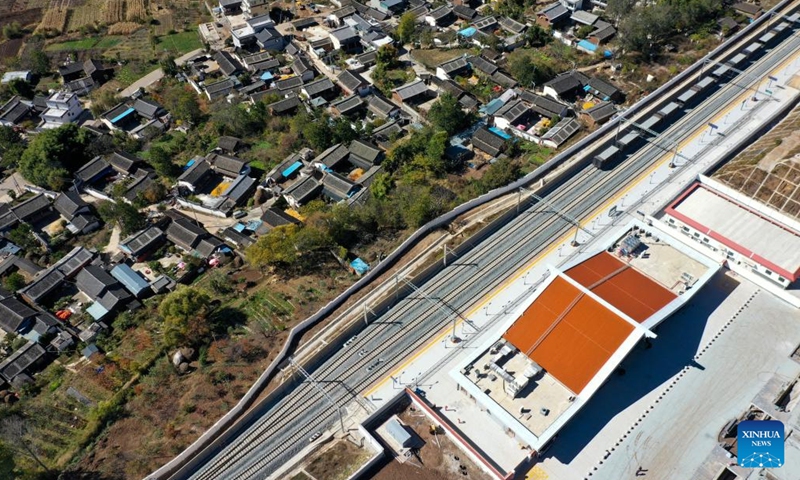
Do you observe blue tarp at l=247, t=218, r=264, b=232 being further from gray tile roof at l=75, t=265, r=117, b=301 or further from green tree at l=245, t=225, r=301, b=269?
gray tile roof at l=75, t=265, r=117, b=301

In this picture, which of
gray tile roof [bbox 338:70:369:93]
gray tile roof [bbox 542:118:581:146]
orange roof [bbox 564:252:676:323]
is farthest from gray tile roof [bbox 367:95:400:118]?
orange roof [bbox 564:252:676:323]

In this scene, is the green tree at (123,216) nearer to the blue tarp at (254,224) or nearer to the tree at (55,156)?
the tree at (55,156)

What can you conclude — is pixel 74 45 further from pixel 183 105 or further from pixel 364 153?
pixel 364 153

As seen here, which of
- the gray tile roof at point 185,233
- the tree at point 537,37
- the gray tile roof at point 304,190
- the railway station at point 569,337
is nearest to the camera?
the railway station at point 569,337

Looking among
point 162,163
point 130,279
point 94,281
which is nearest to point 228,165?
point 162,163

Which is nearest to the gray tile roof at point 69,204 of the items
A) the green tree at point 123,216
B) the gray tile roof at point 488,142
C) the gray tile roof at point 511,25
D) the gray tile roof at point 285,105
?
the green tree at point 123,216

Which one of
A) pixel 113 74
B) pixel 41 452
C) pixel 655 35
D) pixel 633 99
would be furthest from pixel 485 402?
pixel 113 74
